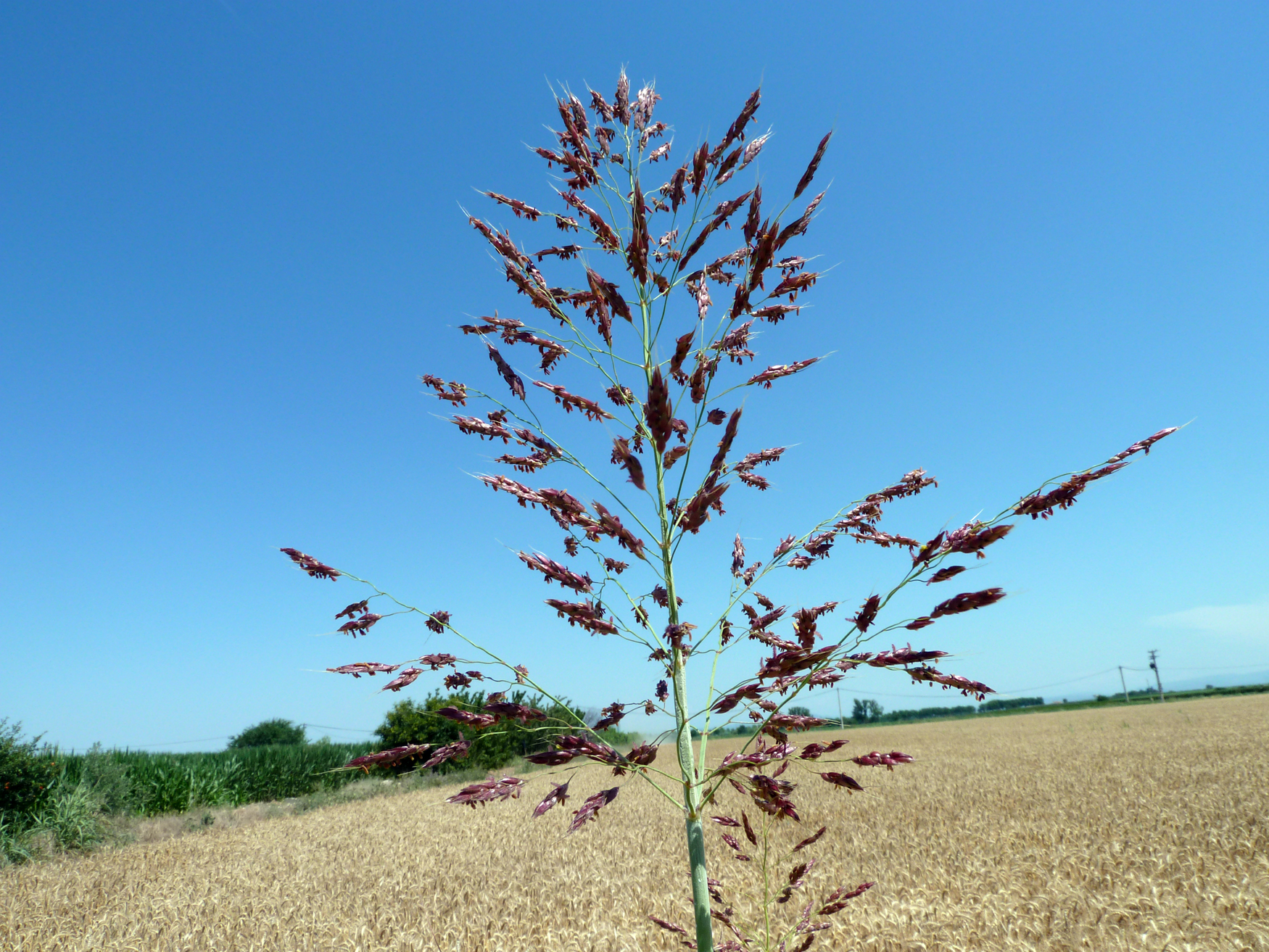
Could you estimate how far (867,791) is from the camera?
12.0 m

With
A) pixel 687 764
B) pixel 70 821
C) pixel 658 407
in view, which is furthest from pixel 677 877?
pixel 70 821

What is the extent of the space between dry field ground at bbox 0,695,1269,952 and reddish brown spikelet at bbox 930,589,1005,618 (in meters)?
1.35

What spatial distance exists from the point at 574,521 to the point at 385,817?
14.0 m

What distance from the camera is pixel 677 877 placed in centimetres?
A: 640

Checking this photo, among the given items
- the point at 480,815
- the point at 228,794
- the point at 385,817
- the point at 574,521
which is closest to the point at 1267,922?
the point at 574,521

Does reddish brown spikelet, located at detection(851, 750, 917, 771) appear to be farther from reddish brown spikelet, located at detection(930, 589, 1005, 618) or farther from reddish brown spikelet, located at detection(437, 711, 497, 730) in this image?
reddish brown spikelet, located at detection(437, 711, 497, 730)

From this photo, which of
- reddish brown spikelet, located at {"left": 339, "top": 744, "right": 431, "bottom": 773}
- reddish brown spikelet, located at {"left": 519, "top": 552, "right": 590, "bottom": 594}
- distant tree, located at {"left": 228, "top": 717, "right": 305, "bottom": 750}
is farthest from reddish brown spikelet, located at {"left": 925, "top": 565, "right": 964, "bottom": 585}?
distant tree, located at {"left": 228, "top": 717, "right": 305, "bottom": 750}

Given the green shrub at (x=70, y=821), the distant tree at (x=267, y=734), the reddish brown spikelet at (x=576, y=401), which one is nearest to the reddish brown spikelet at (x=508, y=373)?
the reddish brown spikelet at (x=576, y=401)

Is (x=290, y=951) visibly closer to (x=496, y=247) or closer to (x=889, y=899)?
(x=889, y=899)

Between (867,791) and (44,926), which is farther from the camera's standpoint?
(867,791)

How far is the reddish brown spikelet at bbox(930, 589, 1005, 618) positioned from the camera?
1.47 m

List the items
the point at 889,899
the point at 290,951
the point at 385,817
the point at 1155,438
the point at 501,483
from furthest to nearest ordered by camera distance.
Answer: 1. the point at 385,817
2. the point at 889,899
3. the point at 290,951
4. the point at 501,483
5. the point at 1155,438

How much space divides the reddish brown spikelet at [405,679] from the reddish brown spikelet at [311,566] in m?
0.45

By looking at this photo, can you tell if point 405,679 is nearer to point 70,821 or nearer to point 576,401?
point 576,401
